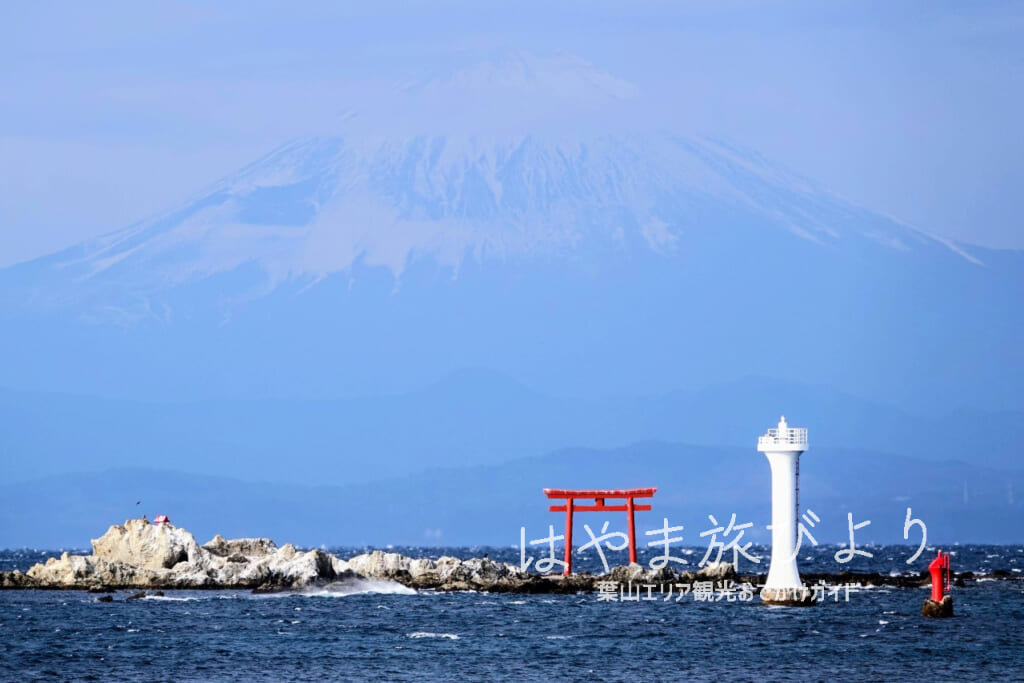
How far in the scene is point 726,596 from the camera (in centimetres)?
7362

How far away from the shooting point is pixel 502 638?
5647cm

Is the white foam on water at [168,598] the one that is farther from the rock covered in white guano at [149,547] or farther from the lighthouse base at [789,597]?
the lighthouse base at [789,597]

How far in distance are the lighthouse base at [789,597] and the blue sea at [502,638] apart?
0.43 metres

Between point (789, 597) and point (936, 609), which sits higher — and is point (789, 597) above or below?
above

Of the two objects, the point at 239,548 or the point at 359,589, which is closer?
the point at 359,589

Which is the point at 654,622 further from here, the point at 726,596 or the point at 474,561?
the point at 474,561

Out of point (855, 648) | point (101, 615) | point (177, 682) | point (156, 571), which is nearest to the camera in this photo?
point (177, 682)

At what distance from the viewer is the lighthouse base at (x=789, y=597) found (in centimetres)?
6294

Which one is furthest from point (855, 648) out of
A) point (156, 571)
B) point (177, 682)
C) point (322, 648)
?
point (156, 571)

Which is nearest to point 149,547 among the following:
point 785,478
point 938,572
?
point 785,478

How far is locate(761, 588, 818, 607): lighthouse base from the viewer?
206 feet

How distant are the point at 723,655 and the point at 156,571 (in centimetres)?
4391

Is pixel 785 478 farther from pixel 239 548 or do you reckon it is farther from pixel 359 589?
pixel 239 548

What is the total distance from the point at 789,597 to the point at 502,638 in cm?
1302
